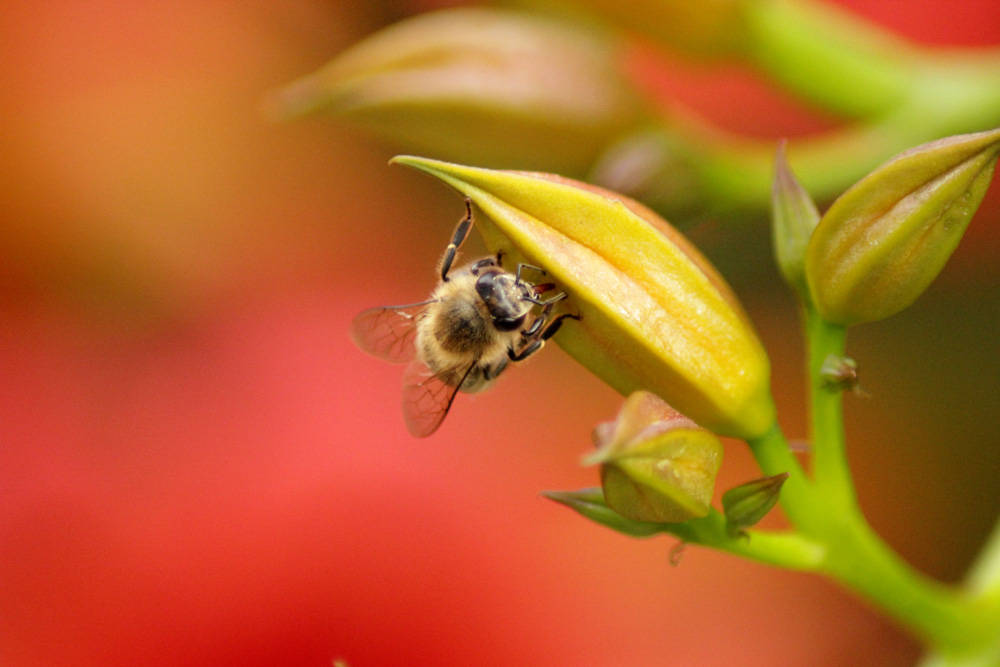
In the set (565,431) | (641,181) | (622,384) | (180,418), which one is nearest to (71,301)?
(180,418)

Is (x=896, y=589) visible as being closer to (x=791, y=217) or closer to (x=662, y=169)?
(x=791, y=217)

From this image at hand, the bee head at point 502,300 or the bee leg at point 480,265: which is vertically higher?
the bee leg at point 480,265

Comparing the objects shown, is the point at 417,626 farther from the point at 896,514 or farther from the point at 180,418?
the point at 896,514

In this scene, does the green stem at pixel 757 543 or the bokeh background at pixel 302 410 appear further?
the bokeh background at pixel 302 410

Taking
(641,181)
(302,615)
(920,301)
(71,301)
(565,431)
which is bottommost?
(920,301)

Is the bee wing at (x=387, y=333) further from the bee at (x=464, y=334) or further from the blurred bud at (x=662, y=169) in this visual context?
the blurred bud at (x=662, y=169)

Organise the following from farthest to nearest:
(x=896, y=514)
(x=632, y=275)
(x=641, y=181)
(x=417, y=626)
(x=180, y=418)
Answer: (x=896, y=514)
(x=180, y=418)
(x=417, y=626)
(x=641, y=181)
(x=632, y=275)

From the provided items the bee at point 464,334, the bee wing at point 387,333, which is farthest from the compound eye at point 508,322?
the bee wing at point 387,333

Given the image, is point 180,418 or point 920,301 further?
point 920,301
